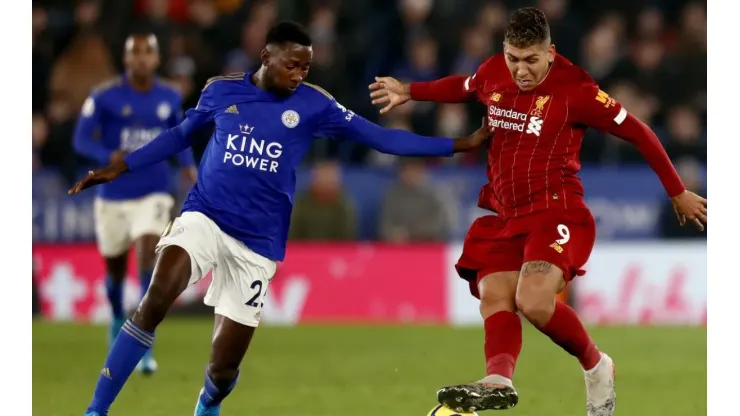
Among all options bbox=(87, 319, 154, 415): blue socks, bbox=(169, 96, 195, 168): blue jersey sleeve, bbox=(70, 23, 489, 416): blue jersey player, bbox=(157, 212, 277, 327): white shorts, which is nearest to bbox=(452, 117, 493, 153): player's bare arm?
bbox=(70, 23, 489, 416): blue jersey player

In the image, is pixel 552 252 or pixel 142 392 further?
pixel 142 392

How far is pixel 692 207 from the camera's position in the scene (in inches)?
250

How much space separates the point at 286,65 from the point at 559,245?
1.73m

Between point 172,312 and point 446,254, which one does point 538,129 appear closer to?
point 446,254

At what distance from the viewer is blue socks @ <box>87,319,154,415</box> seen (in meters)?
6.25

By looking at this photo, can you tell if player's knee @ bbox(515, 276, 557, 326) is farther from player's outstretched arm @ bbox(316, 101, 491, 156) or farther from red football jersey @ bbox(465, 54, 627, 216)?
player's outstretched arm @ bbox(316, 101, 491, 156)

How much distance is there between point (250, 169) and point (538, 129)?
1.56 m

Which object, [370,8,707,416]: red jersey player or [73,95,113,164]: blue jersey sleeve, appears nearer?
[370,8,707,416]: red jersey player

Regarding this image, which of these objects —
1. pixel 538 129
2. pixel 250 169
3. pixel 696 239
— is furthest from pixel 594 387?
pixel 696 239

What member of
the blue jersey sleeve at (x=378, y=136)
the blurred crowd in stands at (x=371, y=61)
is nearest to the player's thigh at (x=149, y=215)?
the blue jersey sleeve at (x=378, y=136)

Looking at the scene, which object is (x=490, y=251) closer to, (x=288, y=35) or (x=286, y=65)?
(x=286, y=65)

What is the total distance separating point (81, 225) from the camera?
46.5ft

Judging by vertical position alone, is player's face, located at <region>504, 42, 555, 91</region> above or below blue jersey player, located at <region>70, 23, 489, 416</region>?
above

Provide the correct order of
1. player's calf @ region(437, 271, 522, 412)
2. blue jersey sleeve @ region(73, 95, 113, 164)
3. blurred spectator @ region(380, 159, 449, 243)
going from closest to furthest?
player's calf @ region(437, 271, 522, 412) < blue jersey sleeve @ region(73, 95, 113, 164) < blurred spectator @ region(380, 159, 449, 243)
